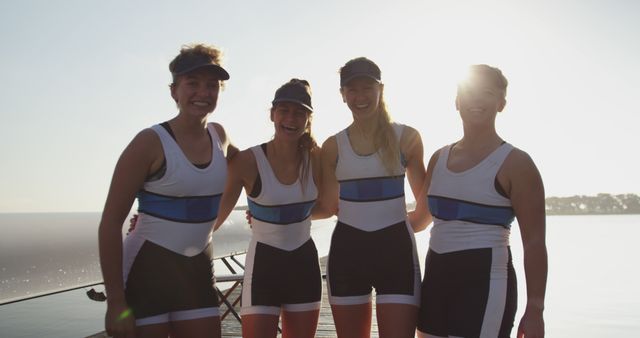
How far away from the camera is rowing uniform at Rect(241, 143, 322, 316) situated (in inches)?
135

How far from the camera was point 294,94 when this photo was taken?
3.45m

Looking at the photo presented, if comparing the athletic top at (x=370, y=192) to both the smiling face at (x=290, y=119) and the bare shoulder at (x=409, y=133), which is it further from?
the smiling face at (x=290, y=119)

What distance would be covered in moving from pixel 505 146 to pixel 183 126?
1858mm

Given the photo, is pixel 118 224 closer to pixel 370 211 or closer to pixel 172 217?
pixel 172 217

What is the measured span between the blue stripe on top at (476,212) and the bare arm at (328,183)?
0.92 metres

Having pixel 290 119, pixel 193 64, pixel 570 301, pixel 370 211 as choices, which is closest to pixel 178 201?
pixel 193 64

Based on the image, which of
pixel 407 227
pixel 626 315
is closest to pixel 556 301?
pixel 626 315

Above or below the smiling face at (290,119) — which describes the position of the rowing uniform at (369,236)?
below

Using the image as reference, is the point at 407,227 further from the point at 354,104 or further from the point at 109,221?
the point at 109,221

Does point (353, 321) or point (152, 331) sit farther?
point (353, 321)

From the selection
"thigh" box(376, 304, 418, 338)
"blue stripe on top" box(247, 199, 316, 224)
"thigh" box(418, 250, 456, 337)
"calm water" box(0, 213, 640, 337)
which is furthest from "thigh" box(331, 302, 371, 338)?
"calm water" box(0, 213, 640, 337)

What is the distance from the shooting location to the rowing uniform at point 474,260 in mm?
2863

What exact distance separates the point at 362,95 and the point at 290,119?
525 mm

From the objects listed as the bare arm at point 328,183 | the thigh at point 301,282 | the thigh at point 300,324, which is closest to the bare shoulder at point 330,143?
the bare arm at point 328,183
